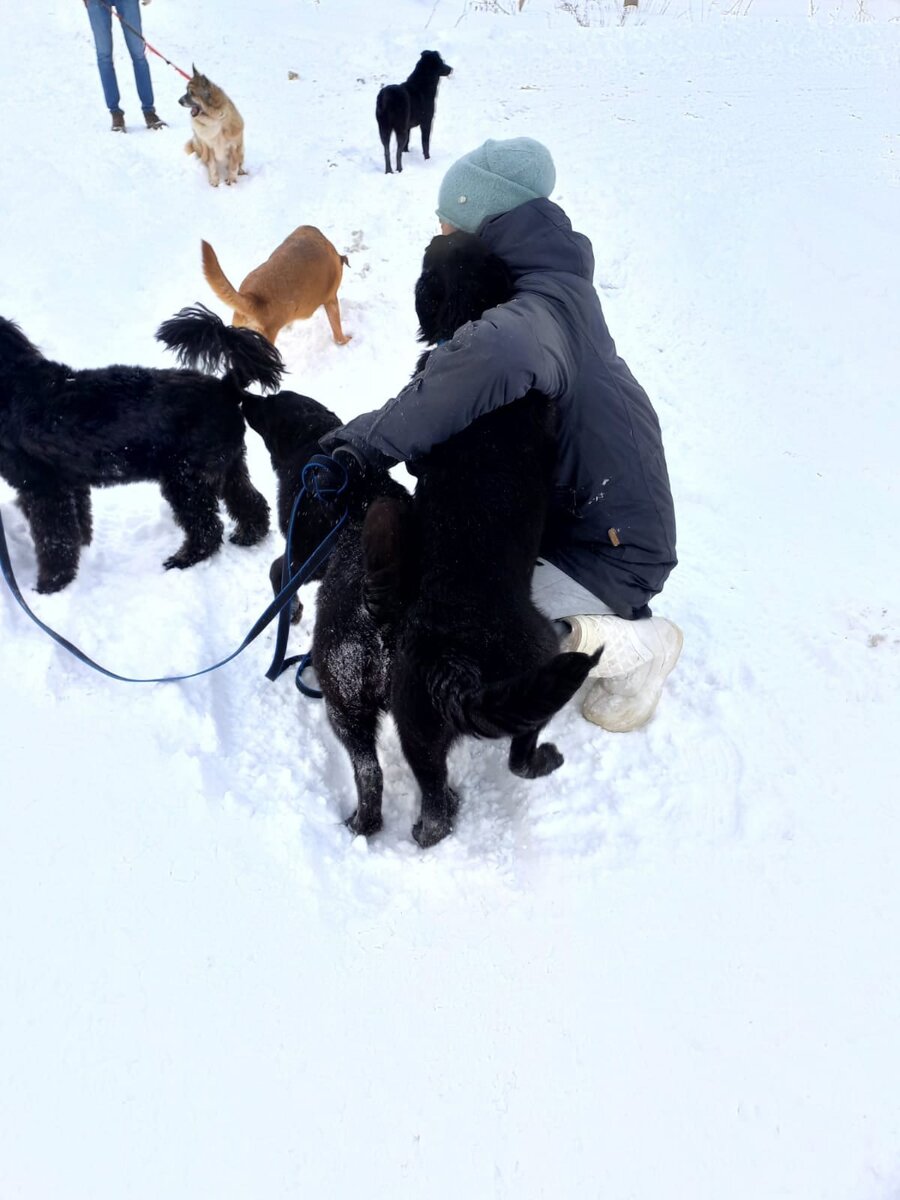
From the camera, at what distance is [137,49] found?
6.70m

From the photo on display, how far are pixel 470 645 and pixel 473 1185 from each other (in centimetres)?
141

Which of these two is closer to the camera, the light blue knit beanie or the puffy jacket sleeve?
the puffy jacket sleeve

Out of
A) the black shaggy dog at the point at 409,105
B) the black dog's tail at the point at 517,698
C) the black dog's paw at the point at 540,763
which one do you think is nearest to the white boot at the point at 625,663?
the black dog's paw at the point at 540,763

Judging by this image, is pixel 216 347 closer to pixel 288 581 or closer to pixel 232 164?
pixel 288 581

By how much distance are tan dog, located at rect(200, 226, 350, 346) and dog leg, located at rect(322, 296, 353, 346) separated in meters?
0.03

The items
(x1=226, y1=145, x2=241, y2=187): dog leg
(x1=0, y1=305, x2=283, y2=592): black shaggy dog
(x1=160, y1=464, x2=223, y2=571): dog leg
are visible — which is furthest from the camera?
(x1=226, y1=145, x2=241, y2=187): dog leg

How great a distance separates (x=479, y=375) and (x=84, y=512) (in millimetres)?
2266

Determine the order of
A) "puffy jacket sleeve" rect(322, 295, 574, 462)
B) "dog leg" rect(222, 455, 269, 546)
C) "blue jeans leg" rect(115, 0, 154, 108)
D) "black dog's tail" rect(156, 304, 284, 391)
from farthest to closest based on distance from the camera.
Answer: "blue jeans leg" rect(115, 0, 154, 108) < "dog leg" rect(222, 455, 269, 546) < "black dog's tail" rect(156, 304, 284, 391) < "puffy jacket sleeve" rect(322, 295, 574, 462)

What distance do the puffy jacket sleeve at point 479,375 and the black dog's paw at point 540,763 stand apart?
1.24 meters

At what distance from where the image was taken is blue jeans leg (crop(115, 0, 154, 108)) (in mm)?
6504

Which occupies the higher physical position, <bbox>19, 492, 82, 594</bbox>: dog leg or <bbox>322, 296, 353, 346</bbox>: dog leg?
<bbox>322, 296, 353, 346</bbox>: dog leg

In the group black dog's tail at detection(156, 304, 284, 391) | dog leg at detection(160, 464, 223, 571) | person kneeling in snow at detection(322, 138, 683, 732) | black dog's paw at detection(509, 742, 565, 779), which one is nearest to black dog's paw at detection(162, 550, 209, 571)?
dog leg at detection(160, 464, 223, 571)

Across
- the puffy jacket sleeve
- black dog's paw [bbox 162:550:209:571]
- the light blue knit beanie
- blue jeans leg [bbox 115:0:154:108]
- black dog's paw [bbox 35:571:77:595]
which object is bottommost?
black dog's paw [bbox 162:550:209:571]

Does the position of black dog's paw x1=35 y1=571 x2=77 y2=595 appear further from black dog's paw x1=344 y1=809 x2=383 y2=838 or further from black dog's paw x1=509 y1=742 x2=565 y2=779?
black dog's paw x1=509 y1=742 x2=565 y2=779
